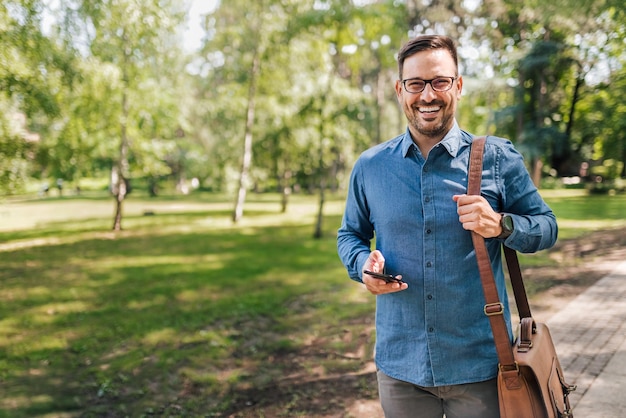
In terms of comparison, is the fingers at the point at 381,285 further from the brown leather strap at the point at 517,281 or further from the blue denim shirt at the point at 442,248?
the brown leather strap at the point at 517,281

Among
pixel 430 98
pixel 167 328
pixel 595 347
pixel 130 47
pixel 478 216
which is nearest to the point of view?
pixel 478 216

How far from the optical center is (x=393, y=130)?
36.4 m

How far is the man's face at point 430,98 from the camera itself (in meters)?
1.93

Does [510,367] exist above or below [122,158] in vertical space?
below

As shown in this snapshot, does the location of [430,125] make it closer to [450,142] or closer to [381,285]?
[450,142]

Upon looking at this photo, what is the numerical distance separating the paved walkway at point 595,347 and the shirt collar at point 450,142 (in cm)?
308

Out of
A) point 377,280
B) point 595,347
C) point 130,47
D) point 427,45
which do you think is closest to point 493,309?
point 377,280

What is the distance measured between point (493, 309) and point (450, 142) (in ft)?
2.00

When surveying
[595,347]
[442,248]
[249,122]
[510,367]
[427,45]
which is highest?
[249,122]

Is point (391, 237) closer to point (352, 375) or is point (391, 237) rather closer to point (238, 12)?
point (352, 375)

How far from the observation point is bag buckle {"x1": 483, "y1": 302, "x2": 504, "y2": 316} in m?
1.80

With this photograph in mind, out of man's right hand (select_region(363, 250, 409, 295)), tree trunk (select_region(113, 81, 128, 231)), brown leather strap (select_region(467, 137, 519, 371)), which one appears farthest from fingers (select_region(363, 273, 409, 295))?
tree trunk (select_region(113, 81, 128, 231))

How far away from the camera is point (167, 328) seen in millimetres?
7742

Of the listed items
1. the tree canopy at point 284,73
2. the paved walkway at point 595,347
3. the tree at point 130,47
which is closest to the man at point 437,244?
the paved walkway at point 595,347
